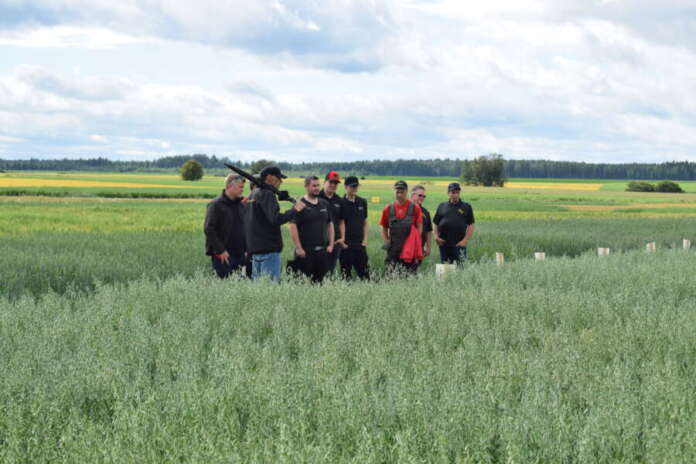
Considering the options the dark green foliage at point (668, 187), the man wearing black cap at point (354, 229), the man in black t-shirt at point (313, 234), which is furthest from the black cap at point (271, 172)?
the dark green foliage at point (668, 187)

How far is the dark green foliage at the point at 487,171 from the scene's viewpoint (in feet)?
390

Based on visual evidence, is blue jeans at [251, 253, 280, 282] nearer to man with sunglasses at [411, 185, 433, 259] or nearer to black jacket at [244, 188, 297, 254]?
black jacket at [244, 188, 297, 254]

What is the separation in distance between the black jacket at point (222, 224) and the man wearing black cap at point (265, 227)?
35 centimetres

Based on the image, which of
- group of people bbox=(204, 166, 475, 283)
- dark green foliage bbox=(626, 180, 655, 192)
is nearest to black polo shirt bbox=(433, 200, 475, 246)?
group of people bbox=(204, 166, 475, 283)

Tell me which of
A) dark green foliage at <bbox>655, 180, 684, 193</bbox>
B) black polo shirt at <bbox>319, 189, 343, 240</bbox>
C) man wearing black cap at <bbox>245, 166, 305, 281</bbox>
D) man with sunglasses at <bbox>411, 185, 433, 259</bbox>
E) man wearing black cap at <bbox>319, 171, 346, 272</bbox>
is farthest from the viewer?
dark green foliage at <bbox>655, 180, 684, 193</bbox>

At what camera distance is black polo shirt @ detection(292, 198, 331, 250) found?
10.3 meters

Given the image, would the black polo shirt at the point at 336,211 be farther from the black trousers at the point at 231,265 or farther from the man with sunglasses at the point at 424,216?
the black trousers at the point at 231,265

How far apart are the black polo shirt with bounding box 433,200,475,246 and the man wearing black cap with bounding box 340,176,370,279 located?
1.94 m

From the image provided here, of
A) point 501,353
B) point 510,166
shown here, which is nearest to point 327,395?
point 501,353

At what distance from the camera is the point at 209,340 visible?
21.6ft

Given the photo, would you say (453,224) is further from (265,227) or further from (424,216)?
(265,227)

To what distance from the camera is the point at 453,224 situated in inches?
518

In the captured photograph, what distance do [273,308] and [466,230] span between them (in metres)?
7.30

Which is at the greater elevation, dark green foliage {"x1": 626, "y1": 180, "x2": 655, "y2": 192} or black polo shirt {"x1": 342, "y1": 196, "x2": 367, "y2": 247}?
black polo shirt {"x1": 342, "y1": 196, "x2": 367, "y2": 247}
